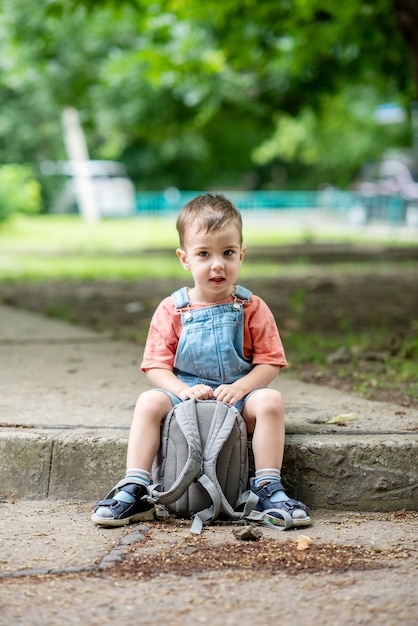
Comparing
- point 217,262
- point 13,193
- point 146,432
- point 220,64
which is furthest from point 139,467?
point 13,193

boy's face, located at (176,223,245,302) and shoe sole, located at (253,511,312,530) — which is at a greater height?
boy's face, located at (176,223,245,302)

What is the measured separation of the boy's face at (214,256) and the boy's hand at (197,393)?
372 millimetres

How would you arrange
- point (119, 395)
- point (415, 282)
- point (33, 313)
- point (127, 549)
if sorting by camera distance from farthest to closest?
point (415, 282) < point (33, 313) < point (119, 395) < point (127, 549)

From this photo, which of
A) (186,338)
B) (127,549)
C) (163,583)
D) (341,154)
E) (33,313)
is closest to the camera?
(163,583)

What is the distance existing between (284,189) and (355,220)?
25050 millimetres

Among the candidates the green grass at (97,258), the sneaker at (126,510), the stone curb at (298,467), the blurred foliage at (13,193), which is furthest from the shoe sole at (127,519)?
the blurred foliage at (13,193)

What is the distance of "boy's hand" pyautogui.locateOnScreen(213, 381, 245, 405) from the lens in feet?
10.7

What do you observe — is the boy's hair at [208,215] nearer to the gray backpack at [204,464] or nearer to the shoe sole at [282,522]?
the gray backpack at [204,464]

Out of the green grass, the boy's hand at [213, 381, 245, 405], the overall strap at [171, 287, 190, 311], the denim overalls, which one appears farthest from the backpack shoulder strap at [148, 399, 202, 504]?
the green grass

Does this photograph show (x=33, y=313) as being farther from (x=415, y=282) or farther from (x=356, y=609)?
(x=356, y=609)

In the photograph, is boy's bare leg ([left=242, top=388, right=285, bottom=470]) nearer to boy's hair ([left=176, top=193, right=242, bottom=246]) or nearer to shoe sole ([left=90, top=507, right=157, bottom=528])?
shoe sole ([left=90, top=507, right=157, bottom=528])

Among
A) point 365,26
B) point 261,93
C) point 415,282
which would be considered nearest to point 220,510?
point 415,282

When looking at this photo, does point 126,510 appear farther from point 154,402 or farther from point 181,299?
point 181,299

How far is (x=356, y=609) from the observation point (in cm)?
233
